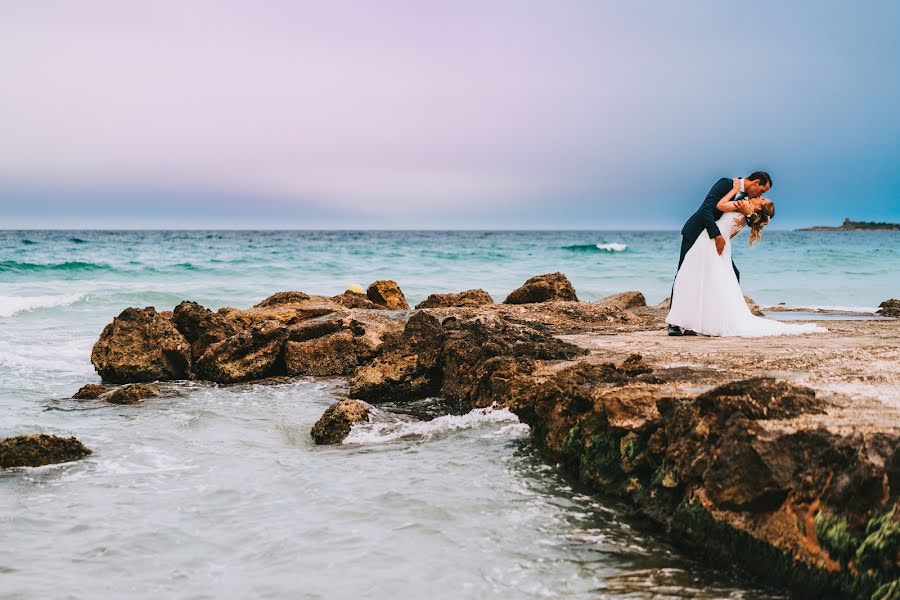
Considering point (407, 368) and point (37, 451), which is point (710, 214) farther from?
point (37, 451)

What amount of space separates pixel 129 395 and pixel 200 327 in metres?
2.16

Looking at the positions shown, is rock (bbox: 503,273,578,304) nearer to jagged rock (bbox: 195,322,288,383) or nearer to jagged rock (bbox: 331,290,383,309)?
jagged rock (bbox: 331,290,383,309)

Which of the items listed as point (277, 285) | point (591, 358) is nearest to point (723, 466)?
point (591, 358)

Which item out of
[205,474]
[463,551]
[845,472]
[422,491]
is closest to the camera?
[845,472]

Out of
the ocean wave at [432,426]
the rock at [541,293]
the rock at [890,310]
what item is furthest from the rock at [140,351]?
the rock at [890,310]

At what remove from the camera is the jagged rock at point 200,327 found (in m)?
10.8

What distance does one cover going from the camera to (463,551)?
474 cm

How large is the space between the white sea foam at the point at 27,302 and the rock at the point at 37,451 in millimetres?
14621

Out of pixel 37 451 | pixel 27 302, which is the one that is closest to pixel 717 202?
pixel 37 451

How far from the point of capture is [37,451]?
6484mm

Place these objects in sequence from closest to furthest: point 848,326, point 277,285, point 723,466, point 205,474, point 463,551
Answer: point 723,466, point 463,551, point 205,474, point 848,326, point 277,285

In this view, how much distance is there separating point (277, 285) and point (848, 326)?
23.5 meters

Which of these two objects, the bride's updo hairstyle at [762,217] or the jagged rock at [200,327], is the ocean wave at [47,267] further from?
the bride's updo hairstyle at [762,217]

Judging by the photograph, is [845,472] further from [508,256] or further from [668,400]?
[508,256]
